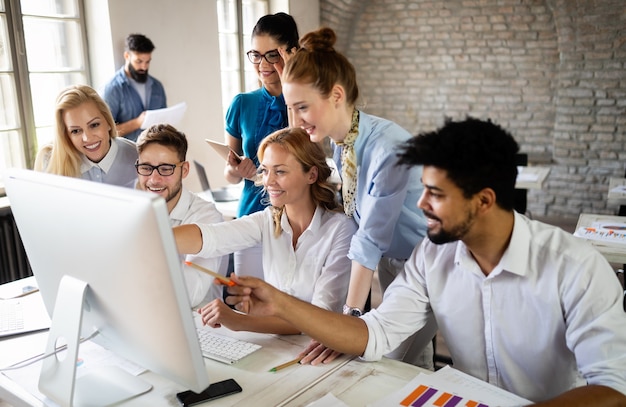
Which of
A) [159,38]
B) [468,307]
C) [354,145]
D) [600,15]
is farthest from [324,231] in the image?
[600,15]

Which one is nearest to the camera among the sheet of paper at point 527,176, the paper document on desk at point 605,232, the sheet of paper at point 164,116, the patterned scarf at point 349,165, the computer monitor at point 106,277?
the computer monitor at point 106,277

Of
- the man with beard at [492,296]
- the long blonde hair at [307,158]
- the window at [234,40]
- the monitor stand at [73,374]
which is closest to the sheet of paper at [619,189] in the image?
the long blonde hair at [307,158]

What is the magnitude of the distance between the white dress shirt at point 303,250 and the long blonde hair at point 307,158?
3 centimetres

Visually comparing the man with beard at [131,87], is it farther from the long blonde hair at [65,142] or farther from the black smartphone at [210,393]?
the black smartphone at [210,393]

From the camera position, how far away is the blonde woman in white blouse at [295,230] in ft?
5.93

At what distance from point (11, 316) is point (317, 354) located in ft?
3.22

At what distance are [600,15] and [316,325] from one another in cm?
541

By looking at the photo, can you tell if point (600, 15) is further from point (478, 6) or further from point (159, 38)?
point (159, 38)

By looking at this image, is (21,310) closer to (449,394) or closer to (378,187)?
(378,187)

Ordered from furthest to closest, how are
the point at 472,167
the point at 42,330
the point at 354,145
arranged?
the point at 354,145, the point at 42,330, the point at 472,167

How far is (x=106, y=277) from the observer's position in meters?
1.05

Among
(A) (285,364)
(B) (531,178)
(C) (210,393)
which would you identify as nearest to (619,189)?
(B) (531,178)

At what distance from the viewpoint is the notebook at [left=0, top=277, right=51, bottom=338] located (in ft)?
5.41

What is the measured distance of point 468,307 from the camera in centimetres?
139
